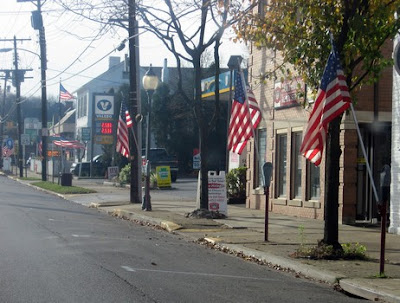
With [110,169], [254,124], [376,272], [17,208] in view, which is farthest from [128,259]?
[110,169]

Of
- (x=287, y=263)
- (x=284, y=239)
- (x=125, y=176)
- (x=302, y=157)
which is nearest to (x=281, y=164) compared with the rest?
(x=302, y=157)

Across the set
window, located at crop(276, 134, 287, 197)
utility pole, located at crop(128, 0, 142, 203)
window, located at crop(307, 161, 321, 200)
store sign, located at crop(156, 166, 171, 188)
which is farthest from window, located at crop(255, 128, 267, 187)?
store sign, located at crop(156, 166, 171, 188)

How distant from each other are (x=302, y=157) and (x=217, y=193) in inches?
105

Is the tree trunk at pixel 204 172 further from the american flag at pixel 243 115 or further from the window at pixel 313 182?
the american flag at pixel 243 115

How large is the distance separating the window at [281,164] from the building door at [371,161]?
3.59 meters

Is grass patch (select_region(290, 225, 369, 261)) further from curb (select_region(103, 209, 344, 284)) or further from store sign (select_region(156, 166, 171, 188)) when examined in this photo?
store sign (select_region(156, 166, 171, 188))

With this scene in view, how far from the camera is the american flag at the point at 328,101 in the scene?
10.9 meters

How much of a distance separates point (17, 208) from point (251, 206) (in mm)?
7656

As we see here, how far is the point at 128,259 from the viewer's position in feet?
37.6

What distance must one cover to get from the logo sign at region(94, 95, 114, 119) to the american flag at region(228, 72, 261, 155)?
29.0 meters

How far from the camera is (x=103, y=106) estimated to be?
43812mm

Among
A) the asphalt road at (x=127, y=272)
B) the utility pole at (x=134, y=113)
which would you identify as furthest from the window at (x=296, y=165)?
the utility pole at (x=134, y=113)

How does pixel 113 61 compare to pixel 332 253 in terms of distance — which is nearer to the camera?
pixel 332 253

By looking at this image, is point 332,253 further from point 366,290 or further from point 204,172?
point 204,172
